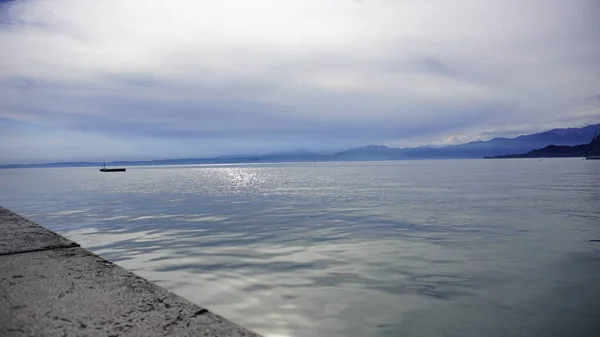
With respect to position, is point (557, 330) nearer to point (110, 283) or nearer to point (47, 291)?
point (110, 283)

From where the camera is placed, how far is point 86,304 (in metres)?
4.13

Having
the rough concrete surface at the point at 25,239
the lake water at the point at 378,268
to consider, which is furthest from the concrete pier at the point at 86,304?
the lake water at the point at 378,268

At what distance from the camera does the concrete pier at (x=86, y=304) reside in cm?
353

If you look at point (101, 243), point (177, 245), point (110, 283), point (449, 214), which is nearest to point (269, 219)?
point (177, 245)

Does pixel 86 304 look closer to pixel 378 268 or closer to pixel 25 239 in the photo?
pixel 25 239

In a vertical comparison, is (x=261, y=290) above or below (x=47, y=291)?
below

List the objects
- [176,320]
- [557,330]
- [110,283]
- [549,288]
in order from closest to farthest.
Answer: [176,320], [110,283], [557,330], [549,288]

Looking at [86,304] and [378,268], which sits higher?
[86,304]

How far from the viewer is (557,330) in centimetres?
570

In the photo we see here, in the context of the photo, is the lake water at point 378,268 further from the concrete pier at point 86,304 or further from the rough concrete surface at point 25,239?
the rough concrete surface at point 25,239

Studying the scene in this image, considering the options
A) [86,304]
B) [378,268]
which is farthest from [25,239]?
[378,268]

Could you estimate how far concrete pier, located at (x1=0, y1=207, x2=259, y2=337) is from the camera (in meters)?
3.53

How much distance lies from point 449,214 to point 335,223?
269 inches

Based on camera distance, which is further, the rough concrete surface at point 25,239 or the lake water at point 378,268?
the rough concrete surface at point 25,239
